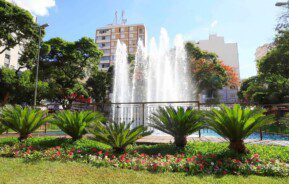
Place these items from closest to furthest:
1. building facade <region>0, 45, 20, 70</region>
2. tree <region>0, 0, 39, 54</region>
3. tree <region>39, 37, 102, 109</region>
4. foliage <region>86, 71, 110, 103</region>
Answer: tree <region>0, 0, 39, 54</region>, tree <region>39, 37, 102, 109</region>, building facade <region>0, 45, 20, 70</region>, foliage <region>86, 71, 110, 103</region>

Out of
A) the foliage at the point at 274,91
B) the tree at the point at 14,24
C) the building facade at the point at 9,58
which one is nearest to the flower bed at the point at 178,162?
the foliage at the point at 274,91

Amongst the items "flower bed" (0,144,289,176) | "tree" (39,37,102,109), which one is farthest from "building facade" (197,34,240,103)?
"flower bed" (0,144,289,176)

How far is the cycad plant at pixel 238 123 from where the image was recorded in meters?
6.20

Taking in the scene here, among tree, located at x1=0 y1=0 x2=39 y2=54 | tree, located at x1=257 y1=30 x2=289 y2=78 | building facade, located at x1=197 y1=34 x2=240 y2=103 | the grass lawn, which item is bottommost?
the grass lawn

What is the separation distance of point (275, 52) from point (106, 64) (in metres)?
57.4

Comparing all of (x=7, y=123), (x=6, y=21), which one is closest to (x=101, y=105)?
(x=7, y=123)

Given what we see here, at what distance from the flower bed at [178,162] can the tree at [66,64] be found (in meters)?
26.4

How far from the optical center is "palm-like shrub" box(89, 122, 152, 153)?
6719mm

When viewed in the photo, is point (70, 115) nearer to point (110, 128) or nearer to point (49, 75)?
point (110, 128)

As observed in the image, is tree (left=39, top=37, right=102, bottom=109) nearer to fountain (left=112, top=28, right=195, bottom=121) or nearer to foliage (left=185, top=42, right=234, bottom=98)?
fountain (left=112, top=28, right=195, bottom=121)

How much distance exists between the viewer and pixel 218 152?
20.6 ft

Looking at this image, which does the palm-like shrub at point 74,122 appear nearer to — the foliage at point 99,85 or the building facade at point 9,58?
the foliage at point 99,85

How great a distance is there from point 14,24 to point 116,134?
73.8 ft

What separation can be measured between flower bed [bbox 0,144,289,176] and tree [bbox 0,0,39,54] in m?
20.6
